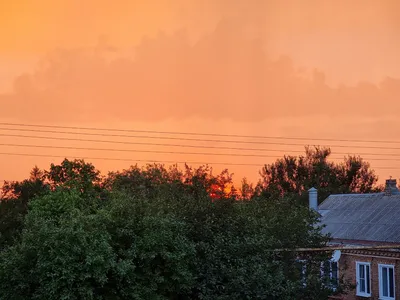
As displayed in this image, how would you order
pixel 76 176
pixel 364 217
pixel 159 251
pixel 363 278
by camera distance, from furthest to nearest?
1. pixel 364 217
2. pixel 363 278
3. pixel 76 176
4. pixel 159 251

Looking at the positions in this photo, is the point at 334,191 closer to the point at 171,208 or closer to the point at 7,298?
the point at 171,208

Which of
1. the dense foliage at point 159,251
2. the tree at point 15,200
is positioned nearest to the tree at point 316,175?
the tree at point 15,200

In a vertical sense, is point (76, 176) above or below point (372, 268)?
above

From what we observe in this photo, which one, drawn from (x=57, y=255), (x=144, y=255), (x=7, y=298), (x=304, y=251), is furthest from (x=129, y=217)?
(x=304, y=251)

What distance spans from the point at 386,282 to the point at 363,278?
2.28 m

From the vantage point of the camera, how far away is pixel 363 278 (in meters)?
39.9

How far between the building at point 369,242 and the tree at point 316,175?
156 feet

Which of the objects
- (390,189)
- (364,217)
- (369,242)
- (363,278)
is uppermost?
(390,189)

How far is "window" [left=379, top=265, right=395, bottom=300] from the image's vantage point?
37.2m

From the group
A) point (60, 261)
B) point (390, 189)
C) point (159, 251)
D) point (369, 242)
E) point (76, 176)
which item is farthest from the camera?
point (390, 189)

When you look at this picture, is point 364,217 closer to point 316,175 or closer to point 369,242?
point 369,242

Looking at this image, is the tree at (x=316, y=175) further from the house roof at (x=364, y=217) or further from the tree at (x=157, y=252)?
the tree at (x=157, y=252)

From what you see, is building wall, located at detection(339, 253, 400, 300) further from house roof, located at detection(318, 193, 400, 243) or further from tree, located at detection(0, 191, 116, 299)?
tree, located at detection(0, 191, 116, 299)

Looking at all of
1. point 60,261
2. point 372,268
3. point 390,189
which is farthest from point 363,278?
point 60,261
